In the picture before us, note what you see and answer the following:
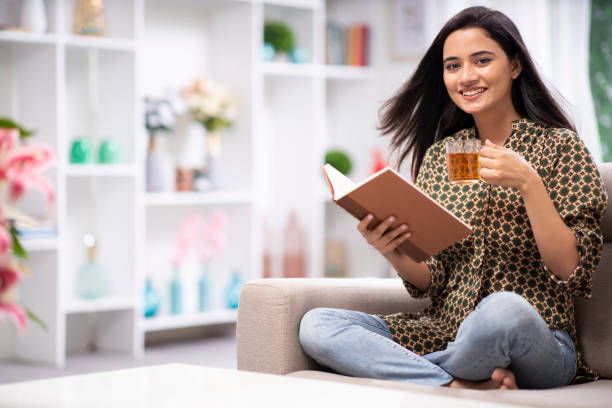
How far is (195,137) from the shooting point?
466 cm

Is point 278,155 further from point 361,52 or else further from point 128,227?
point 128,227

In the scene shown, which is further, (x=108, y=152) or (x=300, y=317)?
(x=108, y=152)

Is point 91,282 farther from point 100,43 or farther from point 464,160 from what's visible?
point 464,160

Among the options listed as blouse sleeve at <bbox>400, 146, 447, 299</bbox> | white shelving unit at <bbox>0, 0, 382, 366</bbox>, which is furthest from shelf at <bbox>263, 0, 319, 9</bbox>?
blouse sleeve at <bbox>400, 146, 447, 299</bbox>

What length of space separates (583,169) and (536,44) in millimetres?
2675

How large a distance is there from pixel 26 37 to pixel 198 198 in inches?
43.9

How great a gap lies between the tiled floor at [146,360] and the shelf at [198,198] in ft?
2.31

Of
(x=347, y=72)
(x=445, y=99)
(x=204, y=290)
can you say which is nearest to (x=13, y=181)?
(x=445, y=99)

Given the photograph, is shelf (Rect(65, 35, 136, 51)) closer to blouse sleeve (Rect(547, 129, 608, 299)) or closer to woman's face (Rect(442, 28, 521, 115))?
woman's face (Rect(442, 28, 521, 115))

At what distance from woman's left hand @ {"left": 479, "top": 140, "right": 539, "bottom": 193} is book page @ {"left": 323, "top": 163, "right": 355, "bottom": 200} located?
30cm

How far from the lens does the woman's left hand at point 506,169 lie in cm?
185

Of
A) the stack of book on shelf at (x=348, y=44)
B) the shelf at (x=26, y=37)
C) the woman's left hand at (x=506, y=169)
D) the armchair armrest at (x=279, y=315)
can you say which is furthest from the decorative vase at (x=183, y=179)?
the woman's left hand at (x=506, y=169)

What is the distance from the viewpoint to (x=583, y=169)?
1.95 m

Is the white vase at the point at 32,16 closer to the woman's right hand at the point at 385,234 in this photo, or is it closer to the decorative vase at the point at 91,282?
the decorative vase at the point at 91,282
